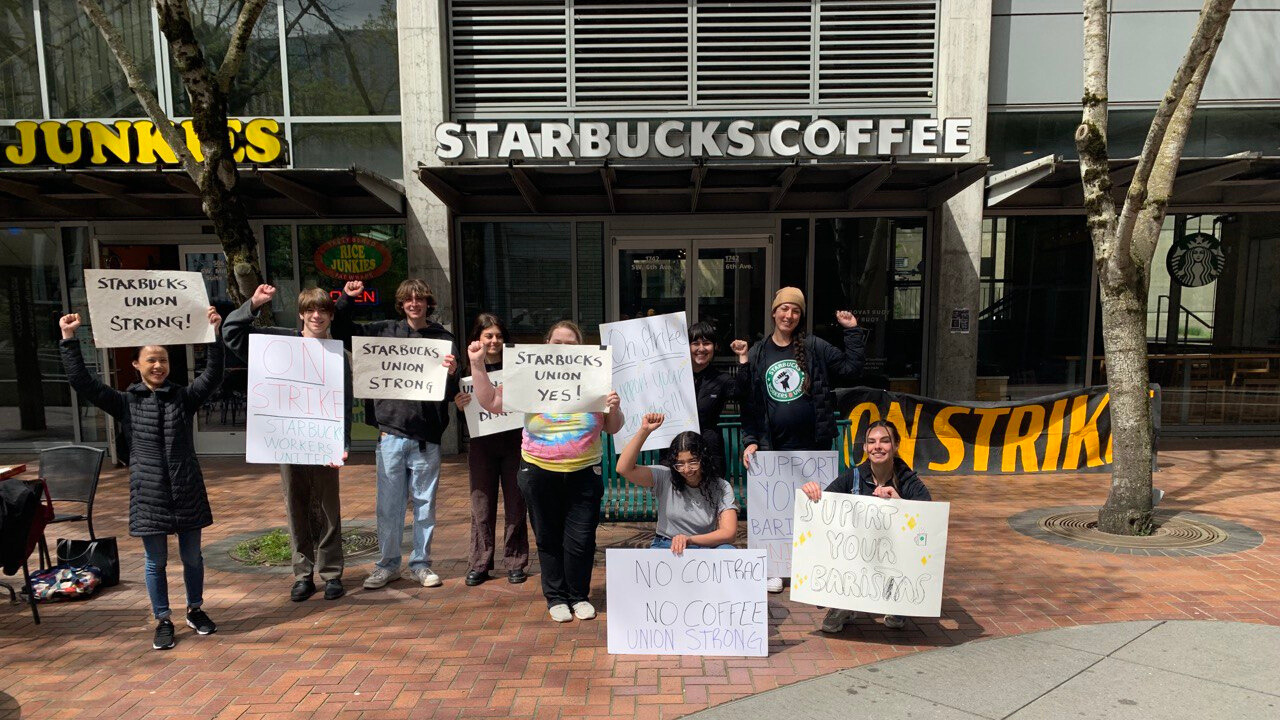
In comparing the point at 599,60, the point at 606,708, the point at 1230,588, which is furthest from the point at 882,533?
the point at 599,60

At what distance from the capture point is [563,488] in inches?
171

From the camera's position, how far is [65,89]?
31.1 ft

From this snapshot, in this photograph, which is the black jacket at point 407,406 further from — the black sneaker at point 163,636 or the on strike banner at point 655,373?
the black sneaker at point 163,636

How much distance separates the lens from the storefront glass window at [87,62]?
9.42 m

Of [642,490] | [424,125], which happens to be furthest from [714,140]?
[424,125]

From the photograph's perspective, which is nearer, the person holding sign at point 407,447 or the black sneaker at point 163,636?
the black sneaker at point 163,636

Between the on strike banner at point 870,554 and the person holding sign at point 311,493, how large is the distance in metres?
2.98

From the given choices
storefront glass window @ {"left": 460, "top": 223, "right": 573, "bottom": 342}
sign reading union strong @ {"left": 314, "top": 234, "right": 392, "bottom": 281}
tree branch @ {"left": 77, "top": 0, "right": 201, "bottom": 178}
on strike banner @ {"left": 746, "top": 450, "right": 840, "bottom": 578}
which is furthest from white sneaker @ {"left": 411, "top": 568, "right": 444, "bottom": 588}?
sign reading union strong @ {"left": 314, "top": 234, "right": 392, "bottom": 281}

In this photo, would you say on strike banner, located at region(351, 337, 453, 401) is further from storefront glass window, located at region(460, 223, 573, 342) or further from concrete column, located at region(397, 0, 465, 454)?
storefront glass window, located at region(460, 223, 573, 342)

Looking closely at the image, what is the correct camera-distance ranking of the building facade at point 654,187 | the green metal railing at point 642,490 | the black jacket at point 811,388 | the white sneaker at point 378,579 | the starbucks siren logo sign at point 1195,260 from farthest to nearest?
the starbucks siren logo sign at point 1195,260
the building facade at point 654,187
the green metal railing at point 642,490
the white sneaker at point 378,579
the black jacket at point 811,388

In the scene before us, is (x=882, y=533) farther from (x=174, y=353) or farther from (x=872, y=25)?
(x=174, y=353)

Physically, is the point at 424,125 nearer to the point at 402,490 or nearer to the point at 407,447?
the point at 407,447

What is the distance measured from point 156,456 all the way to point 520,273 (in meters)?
5.95

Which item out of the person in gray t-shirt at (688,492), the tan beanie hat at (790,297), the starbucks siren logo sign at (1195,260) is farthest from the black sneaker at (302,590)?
the starbucks siren logo sign at (1195,260)
